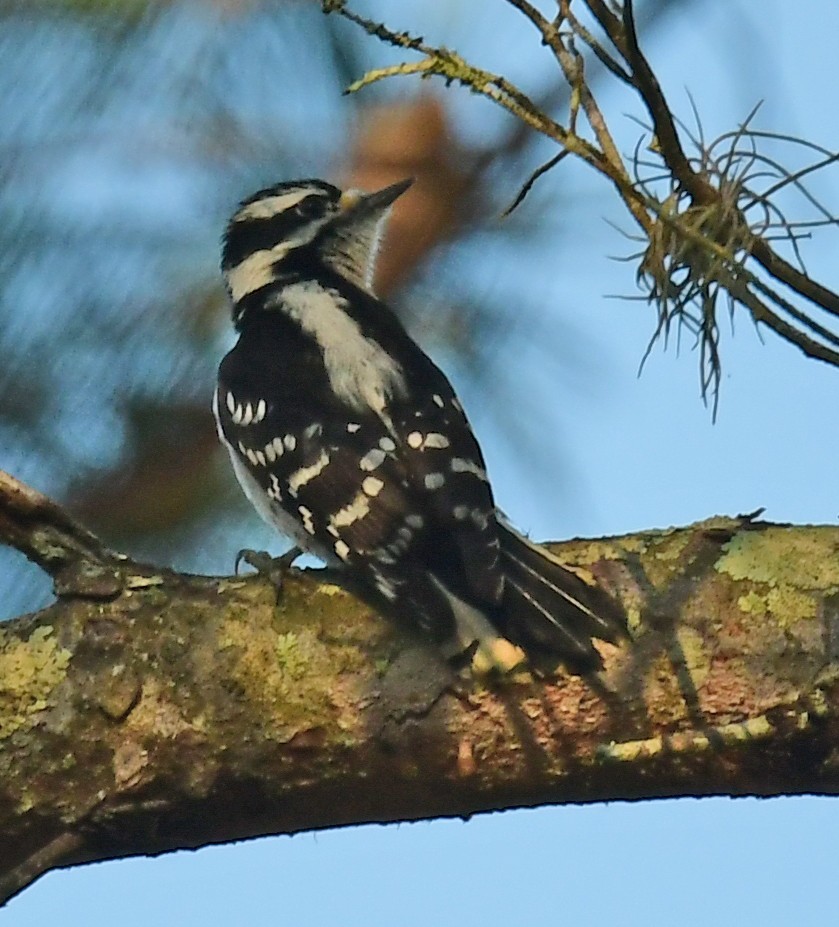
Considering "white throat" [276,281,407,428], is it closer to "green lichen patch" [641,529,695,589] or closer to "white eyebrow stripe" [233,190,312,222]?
"white eyebrow stripe" [233,190,312,222]

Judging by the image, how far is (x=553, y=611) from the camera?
163 centimetres

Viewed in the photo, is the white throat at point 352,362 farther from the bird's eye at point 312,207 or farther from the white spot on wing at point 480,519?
the white spot on wing at point 480,519

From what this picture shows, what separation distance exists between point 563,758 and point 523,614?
0.18m

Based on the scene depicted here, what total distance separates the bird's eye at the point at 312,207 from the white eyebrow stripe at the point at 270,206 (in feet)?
0.05

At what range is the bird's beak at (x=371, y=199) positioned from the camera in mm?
1712

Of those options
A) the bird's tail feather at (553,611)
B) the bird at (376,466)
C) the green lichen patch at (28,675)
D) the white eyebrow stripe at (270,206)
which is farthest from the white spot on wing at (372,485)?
the green lichen patch at (28,675)

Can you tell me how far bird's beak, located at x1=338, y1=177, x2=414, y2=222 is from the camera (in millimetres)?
1712

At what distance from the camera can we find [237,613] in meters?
1.65

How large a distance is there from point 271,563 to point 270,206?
2.02 feet

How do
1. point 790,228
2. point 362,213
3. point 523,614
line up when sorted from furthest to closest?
point 362,213
point 523,614
point 790,228

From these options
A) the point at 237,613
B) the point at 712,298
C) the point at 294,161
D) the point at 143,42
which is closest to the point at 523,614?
the point at 237,613

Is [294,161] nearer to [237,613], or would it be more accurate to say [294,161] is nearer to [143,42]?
[143,42]

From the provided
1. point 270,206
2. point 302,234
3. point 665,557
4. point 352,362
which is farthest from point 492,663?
point 302,234

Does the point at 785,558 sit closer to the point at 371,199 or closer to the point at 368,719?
the point at 368,719
